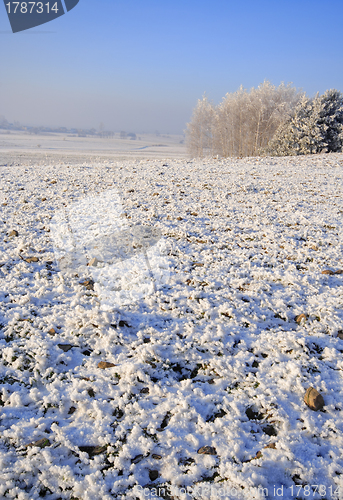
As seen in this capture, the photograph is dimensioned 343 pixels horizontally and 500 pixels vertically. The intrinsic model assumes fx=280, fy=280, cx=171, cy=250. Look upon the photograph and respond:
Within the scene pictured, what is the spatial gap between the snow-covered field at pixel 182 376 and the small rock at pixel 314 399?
45 mm

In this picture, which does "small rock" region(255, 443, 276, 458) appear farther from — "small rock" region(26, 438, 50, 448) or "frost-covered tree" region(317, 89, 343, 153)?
"frost-covered tree" region(317, 89, 343, 153)

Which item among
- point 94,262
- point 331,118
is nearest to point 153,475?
point 94,262

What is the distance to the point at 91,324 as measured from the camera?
337cm

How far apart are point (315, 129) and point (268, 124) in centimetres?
1282

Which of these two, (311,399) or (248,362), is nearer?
(311,399)

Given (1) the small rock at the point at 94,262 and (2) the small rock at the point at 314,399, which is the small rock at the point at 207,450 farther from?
(1) the small rock at the point at 94,262

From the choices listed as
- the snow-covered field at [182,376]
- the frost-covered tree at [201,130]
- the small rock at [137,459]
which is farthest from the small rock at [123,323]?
the frost-covered tree at [201,130]

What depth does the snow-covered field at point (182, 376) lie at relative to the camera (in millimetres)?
1955

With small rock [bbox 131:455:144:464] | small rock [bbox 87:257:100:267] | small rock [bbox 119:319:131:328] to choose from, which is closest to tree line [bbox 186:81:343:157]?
small rock [bbox 87:257:100:267]

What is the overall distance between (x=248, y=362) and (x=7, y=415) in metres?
2.26

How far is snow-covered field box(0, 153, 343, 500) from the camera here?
196cm

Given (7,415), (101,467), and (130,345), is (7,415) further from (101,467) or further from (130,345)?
(130,345)

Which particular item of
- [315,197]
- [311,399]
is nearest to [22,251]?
[311,399]

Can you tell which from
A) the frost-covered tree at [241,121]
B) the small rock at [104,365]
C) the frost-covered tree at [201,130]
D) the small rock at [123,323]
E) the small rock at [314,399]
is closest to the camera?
the small rock at [314,399]
